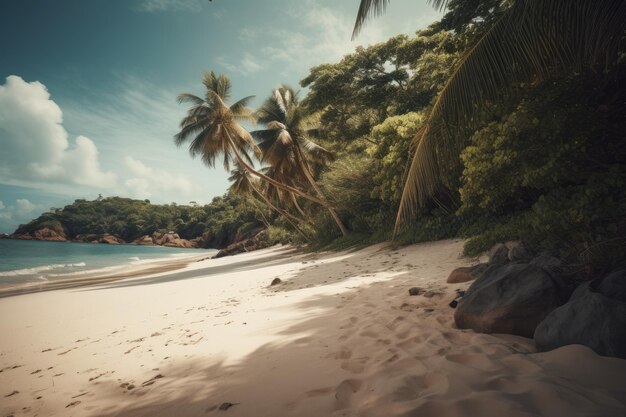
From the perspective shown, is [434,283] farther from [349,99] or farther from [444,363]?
[349,99]

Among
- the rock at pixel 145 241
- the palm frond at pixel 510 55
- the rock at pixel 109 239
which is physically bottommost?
the palm frond at pixel 510 55

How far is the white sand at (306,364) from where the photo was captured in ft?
5.51

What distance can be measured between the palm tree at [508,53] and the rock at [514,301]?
116 centimetres

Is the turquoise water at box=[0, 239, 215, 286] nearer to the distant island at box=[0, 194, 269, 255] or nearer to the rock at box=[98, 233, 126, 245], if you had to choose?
the distant island at box=[0, 194, 269, 255]

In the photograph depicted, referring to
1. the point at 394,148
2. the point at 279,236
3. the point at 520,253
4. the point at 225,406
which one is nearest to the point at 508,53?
the point at 520,253

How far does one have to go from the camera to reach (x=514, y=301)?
2682mm

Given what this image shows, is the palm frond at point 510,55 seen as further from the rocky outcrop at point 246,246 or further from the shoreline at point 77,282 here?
the rocky outcrop at point 246,246

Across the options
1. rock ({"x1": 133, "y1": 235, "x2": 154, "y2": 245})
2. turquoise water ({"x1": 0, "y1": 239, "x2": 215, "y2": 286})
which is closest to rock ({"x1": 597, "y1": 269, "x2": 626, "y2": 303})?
turquoise water ({"x1": 0, "y1": 239, "x2": 215, "y2": 286})

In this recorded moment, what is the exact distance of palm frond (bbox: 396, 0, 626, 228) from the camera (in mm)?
2828

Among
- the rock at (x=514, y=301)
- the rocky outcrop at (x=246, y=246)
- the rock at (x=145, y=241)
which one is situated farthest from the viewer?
the rock at (x=145, y=241)

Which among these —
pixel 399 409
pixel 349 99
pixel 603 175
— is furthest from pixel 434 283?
pixel 349 99

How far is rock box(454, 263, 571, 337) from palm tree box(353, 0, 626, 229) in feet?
3.80

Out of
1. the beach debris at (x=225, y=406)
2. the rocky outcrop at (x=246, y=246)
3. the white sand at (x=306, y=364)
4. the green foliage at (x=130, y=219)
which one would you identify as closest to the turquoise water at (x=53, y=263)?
the rocky outcrop at (x=246, y=246)

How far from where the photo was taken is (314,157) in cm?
2339
